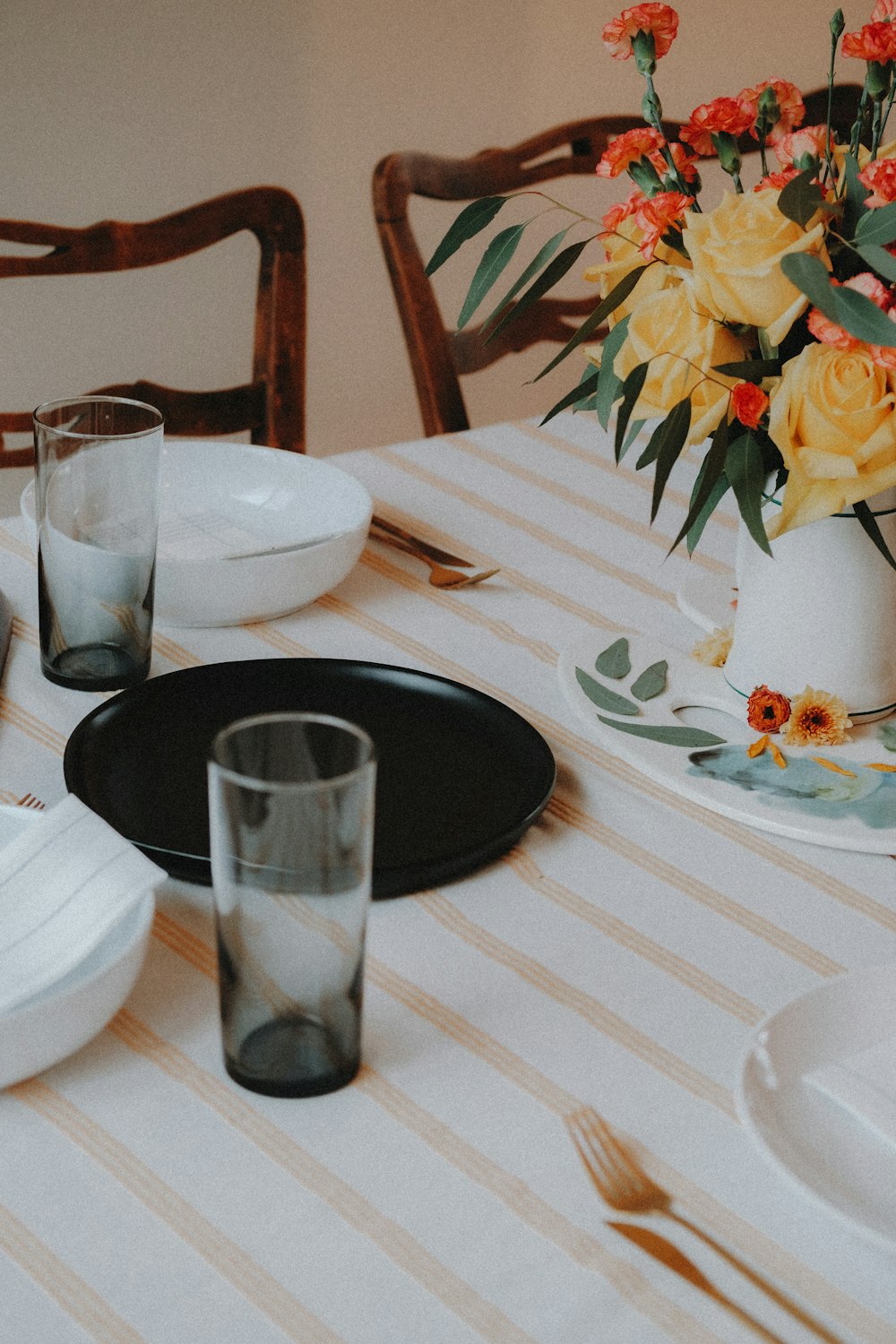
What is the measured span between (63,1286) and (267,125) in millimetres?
2425

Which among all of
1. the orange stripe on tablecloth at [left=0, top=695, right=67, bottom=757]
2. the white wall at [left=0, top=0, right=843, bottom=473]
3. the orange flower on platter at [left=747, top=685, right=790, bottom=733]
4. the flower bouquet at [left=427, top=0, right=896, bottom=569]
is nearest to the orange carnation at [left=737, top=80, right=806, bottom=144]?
the flower bouquet at [left=427, top=0, right=896, bottom=569]

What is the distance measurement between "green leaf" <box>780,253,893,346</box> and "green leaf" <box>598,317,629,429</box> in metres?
0.13

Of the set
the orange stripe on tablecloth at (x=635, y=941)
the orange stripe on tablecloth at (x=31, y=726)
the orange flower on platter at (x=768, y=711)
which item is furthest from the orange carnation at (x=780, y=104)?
Answer: the orange stripe on tablecloth at (x=31, y=726)

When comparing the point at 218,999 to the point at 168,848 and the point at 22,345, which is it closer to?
the point at 168,848

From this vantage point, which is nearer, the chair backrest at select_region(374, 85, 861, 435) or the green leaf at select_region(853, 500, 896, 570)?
the green leaf at select_region(853, 500, 896, 570)

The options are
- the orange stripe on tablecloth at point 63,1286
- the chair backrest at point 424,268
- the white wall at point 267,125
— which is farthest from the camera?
the white wall at point 267,125

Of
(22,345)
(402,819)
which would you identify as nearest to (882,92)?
(402,819)

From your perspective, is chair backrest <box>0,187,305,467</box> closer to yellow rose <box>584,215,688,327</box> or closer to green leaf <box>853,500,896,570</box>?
yellow rose <box>584,215,688,327</box>

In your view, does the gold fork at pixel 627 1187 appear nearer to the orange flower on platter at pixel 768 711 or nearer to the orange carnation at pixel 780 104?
the orange flower on platter at pixel 768 711

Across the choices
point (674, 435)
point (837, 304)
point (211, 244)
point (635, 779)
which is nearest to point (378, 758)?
point (635, 779)

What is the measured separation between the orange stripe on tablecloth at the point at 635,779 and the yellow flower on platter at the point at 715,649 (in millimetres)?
122

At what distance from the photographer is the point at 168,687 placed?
927mm

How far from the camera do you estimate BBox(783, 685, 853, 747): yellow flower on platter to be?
0.90 m

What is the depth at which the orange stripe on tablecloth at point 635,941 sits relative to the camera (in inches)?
27.6
